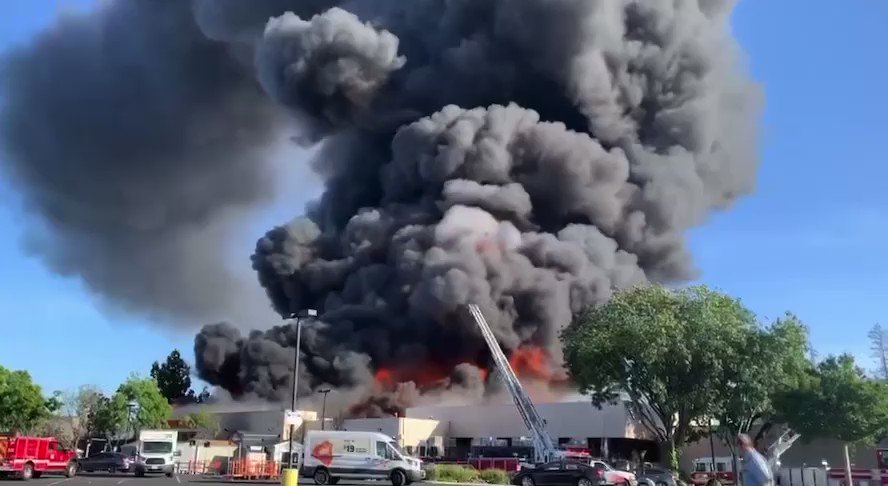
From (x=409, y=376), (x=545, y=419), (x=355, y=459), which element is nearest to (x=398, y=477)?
(x=355, y=459)

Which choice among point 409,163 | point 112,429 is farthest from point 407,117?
point 112,429

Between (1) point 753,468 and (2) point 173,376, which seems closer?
(1) point 753,468

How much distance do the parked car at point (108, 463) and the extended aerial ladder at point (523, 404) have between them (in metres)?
22.7

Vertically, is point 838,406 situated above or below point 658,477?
above

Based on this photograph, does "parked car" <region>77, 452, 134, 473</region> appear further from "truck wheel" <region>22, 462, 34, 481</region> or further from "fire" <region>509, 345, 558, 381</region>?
"fire" <region>509, 345, 558, 381</region>

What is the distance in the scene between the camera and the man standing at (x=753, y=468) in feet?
32.2

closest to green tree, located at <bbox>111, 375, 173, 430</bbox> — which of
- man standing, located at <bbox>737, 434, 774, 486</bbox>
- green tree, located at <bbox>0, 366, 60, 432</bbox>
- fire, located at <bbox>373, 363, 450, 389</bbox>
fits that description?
green tree, located at <bbox>0, 366, 60, 432</bbox>

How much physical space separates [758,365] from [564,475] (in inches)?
423

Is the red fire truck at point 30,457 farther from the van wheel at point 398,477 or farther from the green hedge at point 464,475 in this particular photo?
the green hedge at point 464,475

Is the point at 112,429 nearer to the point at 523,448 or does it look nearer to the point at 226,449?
the point at 226,449

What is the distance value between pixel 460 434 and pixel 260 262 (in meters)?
25.4

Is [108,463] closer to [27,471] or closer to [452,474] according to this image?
[27,471]

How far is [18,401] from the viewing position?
56.8 m

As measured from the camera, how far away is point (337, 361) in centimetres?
6444
